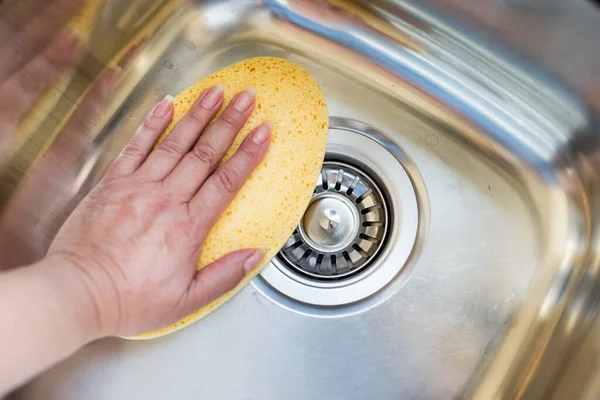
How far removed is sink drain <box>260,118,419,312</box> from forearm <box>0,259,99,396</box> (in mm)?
227

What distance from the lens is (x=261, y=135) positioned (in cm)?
61

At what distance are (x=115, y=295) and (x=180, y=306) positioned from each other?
72 mm

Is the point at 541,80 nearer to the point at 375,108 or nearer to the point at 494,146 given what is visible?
the point at 494,146

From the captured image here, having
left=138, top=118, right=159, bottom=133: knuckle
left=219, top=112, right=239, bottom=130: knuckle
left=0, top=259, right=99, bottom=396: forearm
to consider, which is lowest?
left=0, top=259, right=99, bottom=396: forearm

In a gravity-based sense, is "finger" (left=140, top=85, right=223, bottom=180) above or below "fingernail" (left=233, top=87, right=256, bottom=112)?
below

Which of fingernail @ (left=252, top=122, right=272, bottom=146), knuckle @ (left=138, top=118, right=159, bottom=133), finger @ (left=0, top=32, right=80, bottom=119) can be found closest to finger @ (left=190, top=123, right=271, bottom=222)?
fingernail @ (left=252, top=122, right=272, bottom=146)

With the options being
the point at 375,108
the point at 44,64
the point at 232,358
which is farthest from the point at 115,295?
the point at 375,108

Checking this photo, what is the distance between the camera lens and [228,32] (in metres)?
0.75

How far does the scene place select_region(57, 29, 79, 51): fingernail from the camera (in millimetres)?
637

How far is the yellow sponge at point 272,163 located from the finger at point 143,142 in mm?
13

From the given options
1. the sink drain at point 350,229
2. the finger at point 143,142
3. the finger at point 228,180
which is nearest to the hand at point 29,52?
the finger at point 143,142

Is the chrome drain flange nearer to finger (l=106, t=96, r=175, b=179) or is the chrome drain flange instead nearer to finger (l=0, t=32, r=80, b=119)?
finger (l=106, t=96, r=175, b=179)

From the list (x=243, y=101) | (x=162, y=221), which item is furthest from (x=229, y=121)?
(x=162, y=221)

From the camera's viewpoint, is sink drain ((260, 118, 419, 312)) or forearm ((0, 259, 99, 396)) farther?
sink drain ((260, 118, 419, 312))
